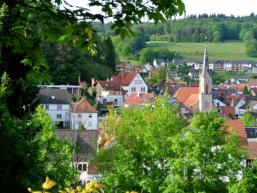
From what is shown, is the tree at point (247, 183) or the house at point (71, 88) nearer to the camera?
the tree at point (247, 183)

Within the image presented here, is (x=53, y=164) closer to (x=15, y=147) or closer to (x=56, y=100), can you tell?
(x=15, y=147)

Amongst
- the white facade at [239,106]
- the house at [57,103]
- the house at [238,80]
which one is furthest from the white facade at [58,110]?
the house at [238,80]

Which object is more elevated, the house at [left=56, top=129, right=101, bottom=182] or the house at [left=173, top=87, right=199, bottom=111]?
the house at [left=56, top=129, right=101, bottom=182]

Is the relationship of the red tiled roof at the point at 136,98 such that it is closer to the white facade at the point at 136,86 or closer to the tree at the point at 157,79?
the white facade at the point at 136,86

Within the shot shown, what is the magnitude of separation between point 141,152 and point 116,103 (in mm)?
58868

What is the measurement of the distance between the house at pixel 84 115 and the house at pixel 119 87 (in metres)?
14.4

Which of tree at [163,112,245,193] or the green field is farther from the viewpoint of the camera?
the green field

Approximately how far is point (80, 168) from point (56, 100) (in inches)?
1017

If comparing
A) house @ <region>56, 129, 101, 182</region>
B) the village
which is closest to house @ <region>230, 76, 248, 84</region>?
the village

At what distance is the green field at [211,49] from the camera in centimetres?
17125

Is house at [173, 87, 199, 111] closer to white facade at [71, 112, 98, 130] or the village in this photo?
the village

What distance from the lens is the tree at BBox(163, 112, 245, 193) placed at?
66.1 ft

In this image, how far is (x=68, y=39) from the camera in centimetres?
507

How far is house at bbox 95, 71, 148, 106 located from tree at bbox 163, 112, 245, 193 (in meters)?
52.2
